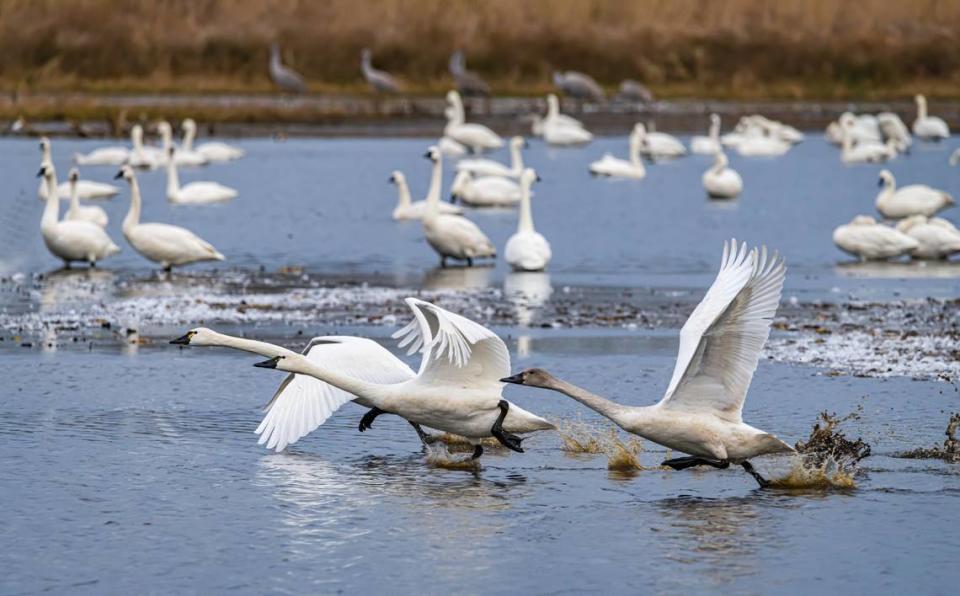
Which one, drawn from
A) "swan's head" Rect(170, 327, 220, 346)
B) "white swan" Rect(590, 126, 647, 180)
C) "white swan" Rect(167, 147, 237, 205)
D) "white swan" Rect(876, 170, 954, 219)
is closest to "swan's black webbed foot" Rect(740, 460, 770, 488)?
"swan's head" Rect(170, 327, 220, 346)

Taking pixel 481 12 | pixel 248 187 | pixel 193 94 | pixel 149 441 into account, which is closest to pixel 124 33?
pixel 193 94

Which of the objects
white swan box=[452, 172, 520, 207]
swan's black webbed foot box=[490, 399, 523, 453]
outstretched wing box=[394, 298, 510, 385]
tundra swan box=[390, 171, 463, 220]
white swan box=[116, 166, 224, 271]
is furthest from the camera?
white swan box=[452, 172, 520, 207]

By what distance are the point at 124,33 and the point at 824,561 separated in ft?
178

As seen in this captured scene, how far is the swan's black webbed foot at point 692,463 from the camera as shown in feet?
28.6

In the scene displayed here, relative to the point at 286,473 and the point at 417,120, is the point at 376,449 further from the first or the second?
the point at 417,120

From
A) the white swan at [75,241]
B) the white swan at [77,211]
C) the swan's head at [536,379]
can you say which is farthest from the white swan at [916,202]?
the swan's head at [536,379]

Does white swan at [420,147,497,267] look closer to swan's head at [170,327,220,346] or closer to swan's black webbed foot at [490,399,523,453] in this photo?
swan's head at [170,327,220,346]

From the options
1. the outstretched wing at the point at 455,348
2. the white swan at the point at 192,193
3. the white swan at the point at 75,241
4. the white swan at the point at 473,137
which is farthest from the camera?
Answer: the white swan at the point at 473,137

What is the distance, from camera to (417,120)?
4638 centimetres

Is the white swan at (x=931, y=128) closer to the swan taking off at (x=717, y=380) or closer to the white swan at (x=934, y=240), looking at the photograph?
the white swan at (x=934, y=240)

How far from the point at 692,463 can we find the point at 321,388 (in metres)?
2.34

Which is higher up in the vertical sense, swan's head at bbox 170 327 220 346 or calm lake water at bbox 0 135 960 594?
swan's head at bbox 170 327 220 346

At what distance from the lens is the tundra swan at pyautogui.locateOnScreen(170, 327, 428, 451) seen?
31.9ft

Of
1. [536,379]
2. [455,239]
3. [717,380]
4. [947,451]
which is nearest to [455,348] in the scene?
[536,379]
